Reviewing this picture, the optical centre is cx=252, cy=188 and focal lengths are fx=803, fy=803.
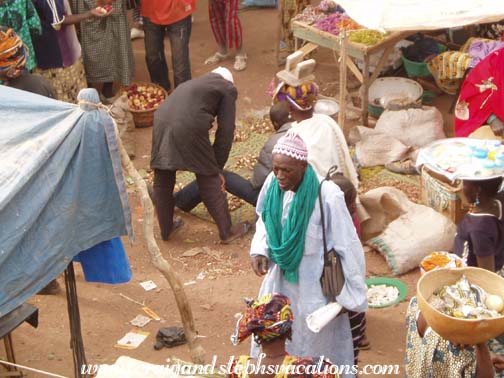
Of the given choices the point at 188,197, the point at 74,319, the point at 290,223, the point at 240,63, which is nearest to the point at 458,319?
the point at 290,223

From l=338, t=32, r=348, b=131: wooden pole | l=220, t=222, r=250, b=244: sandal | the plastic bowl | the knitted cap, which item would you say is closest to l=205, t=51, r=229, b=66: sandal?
the plastic bowl

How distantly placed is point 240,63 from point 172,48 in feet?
3.88

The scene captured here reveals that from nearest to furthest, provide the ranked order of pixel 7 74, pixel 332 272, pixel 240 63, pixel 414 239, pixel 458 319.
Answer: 1. pixel 458 319
2. pixel 332 272
3. pixel 7 74
4. pixel 414 239
5. pixel 240 63

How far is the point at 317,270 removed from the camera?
413cm

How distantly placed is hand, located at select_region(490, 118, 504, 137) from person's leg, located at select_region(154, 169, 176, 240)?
106 inches

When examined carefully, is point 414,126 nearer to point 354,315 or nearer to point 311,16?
point 311,16

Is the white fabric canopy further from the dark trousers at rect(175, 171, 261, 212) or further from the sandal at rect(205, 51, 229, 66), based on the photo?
the sandal at rect(205, 51, 229, 66)

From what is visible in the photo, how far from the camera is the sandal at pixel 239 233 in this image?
22.3ft

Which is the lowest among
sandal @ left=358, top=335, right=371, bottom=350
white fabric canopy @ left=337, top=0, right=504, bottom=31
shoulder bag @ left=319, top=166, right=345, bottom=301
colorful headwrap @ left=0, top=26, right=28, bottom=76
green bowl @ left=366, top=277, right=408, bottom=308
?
green bowl @ left=366, top=277, right=408, bottom=308

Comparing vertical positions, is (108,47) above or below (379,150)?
above

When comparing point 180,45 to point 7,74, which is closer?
point 7,74

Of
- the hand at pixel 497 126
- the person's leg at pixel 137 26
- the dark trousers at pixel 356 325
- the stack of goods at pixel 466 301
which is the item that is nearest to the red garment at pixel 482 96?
the hand at pixel 497 126

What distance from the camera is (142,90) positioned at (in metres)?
8.91

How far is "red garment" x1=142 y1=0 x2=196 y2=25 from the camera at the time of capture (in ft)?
28.9
